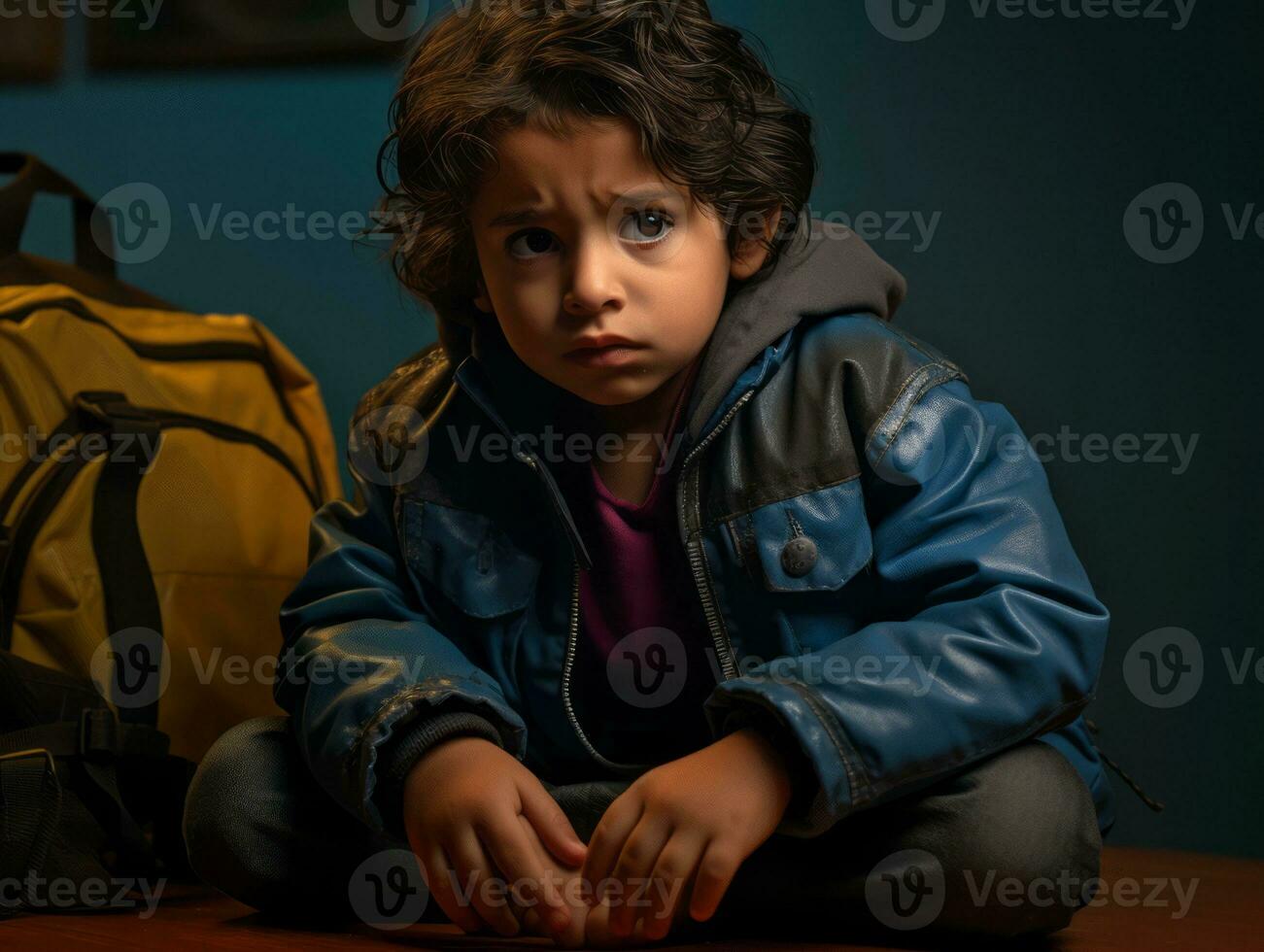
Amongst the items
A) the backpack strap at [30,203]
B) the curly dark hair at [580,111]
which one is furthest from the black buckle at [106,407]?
the curly dark hair at [580,111]

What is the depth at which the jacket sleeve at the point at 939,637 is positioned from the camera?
0.77m

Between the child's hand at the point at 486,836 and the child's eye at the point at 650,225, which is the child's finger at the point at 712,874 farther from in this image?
the child's eye at the point at 650,225

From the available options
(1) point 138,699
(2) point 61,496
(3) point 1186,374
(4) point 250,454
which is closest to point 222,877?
(1) point 138,699

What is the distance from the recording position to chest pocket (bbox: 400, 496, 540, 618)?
3.19 ft

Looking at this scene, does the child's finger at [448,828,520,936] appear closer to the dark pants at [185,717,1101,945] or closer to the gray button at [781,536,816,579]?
the dark pants at [185,717,1101,945]

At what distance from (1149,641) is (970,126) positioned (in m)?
0.51

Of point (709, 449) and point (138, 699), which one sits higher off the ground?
point (709, 449)

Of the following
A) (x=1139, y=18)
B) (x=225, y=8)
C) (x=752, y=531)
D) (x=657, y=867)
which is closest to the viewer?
(x=657, y=867)

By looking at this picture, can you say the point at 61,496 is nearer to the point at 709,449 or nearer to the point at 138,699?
the point at 138,699

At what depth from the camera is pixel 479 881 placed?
78cm

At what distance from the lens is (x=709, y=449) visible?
927 millimetres

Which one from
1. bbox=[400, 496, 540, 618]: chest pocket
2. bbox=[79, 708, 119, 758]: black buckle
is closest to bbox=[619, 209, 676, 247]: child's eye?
bbox=[400, 496, 540, 618]: chest pocket

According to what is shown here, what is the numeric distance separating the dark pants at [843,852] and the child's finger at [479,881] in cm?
12

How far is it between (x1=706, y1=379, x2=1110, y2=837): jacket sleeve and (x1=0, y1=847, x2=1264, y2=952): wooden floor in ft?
0.41
